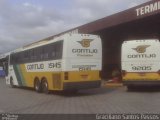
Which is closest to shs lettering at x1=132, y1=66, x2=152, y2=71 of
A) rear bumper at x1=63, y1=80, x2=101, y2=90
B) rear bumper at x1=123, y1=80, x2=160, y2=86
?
rear bumper at x1=123, y1=80, x2=160, y2=86

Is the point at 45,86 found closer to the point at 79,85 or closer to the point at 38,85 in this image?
the point at 38,85

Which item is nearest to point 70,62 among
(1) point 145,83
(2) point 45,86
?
(2) point 45,86

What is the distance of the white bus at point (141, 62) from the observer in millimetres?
21953

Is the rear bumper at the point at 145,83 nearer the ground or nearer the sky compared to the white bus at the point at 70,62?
nearer the ground

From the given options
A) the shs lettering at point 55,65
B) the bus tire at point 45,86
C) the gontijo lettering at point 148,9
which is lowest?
the bus tire at point 45,86

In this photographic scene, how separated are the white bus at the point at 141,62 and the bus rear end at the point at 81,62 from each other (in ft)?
4.87

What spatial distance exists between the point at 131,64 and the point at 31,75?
6.90 m

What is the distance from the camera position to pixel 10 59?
105ft

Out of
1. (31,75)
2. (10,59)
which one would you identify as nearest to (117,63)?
(10,59)

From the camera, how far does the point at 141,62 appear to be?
2222 centimetres

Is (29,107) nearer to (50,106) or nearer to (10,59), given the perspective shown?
(50,106)

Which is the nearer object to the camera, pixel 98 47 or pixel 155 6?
pixel 98 47

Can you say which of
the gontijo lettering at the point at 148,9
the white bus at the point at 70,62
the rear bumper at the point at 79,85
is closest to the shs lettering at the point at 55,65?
the white bus at the point at 70,62

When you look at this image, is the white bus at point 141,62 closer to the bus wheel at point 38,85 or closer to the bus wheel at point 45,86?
the bus wheel at point 45,86
